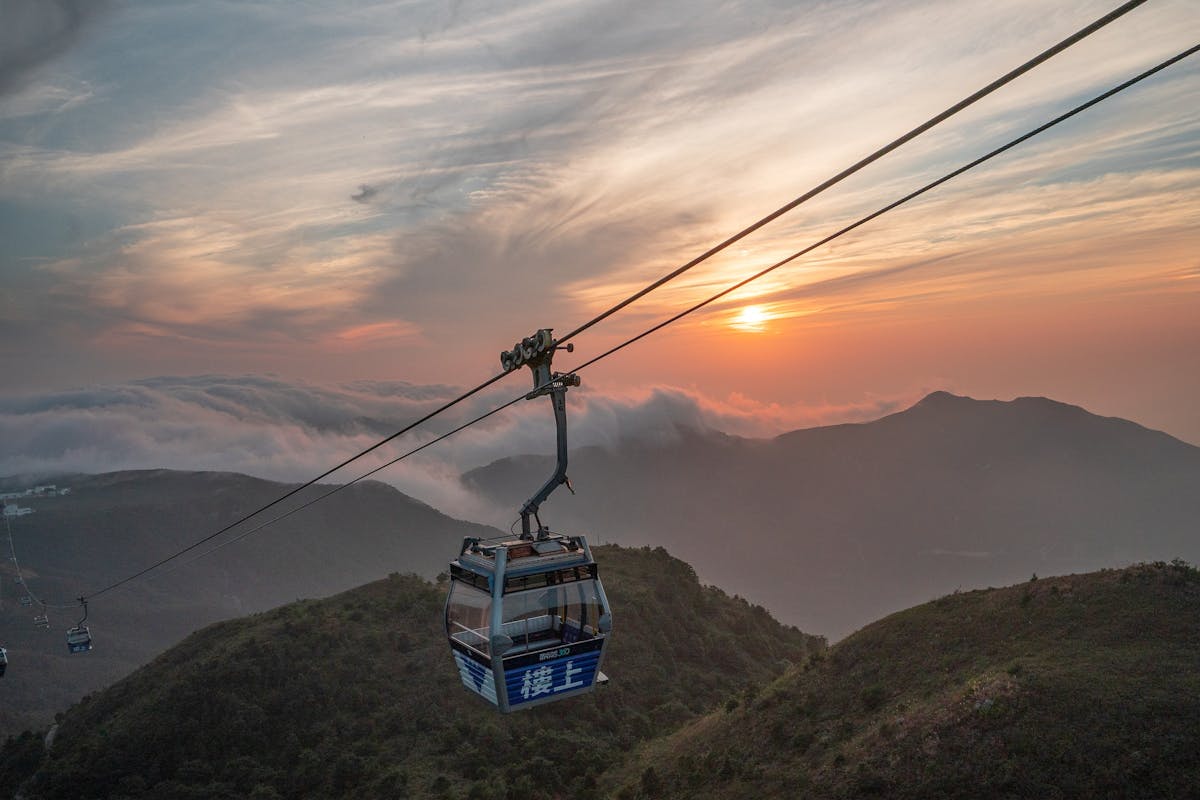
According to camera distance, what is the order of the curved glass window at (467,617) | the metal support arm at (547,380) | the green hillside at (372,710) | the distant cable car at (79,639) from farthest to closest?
the distant cable car at (79,639) < the green hillside at (372,710) < the curved glass window at (467,617) < the metal support arm at (547,380)

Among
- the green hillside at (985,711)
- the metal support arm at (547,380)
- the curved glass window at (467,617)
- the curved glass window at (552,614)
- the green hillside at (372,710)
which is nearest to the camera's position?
the metal support arm at (547,380)

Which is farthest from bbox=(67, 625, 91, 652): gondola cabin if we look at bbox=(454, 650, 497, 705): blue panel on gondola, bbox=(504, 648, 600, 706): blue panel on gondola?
bbox=(504, 648, 600, 706): blue panel on gondola

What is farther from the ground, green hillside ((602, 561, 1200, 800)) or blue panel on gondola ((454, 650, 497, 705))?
blue panel on gondola ((454, 650, 497, 705))

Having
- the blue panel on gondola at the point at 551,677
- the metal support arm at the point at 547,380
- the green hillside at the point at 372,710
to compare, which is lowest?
the green hillside at the point at 372,710

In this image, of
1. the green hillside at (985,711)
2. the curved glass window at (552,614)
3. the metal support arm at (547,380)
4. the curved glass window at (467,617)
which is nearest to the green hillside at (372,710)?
the green hillside at (985,711)

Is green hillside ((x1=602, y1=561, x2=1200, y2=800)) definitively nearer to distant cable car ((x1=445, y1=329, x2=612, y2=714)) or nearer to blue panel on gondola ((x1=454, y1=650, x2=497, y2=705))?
distant cable car ((x1=445, y1=329, x2=612, y2=714))

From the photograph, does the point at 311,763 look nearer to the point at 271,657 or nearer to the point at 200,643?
the point at 271,657

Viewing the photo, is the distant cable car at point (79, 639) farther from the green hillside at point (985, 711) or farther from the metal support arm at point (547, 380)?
the metal support arm at point (547, 380)
